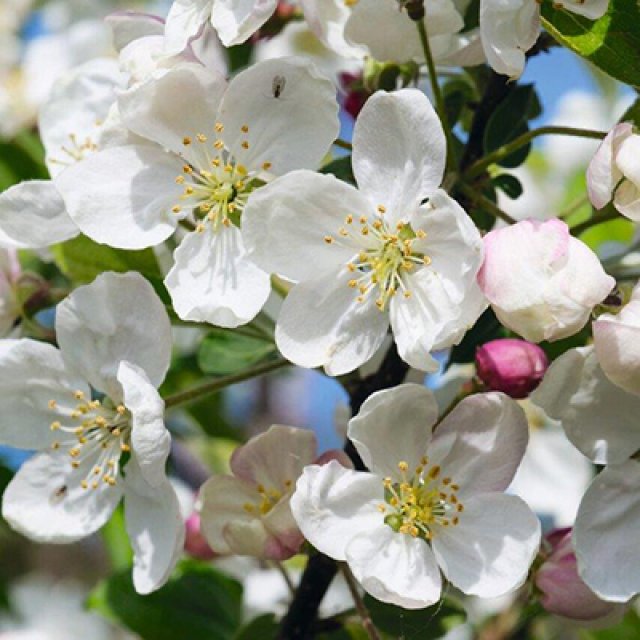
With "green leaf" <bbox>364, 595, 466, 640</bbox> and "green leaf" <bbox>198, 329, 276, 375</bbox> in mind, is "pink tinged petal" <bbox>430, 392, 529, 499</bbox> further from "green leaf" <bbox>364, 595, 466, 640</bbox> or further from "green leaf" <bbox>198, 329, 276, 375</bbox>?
"green leaf" <bbox>198, 329, 276, 375</bbox>

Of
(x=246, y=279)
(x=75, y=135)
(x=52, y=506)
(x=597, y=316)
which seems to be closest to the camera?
(x=597, y=316)

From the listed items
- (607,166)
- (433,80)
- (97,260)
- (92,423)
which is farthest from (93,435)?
(607,166)

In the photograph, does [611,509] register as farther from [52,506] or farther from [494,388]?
[52,506]

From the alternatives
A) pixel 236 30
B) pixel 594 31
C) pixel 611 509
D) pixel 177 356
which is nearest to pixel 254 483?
pixel 611 509

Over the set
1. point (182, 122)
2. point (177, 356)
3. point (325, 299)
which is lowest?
point (177, 356)

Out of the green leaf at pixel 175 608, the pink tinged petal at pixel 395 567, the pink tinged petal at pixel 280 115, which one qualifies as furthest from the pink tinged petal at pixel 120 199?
the green leaf at pixel 175 608

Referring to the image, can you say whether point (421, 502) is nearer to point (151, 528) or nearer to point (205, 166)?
point (151, 528)

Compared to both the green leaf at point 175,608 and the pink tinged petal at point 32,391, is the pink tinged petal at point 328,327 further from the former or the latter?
the green leaf at point 175,608
